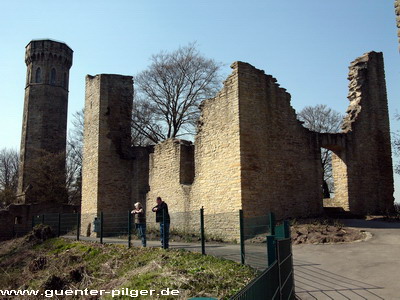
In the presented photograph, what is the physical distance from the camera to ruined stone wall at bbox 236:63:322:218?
14.4 meters

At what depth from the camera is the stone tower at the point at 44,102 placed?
41.6 meters

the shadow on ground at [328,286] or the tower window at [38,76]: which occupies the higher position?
the tower window at [38,76]

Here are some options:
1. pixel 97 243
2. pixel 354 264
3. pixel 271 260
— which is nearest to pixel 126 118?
pixel 97 243

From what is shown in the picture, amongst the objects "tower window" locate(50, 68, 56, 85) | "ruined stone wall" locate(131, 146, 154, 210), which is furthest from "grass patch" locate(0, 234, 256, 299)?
"tower window" locate(50, 68, 56, 85)

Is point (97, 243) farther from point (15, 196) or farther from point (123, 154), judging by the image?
point (15, 196)

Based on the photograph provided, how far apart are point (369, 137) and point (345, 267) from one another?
37.4ft

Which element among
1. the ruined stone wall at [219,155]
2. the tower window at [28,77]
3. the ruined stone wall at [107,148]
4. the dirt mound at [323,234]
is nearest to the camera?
the dirt mound at [323,234]

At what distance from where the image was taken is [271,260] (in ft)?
17.9

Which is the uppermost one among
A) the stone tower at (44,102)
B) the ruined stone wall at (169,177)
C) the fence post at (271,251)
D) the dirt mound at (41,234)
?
the stone tower at (44,102)

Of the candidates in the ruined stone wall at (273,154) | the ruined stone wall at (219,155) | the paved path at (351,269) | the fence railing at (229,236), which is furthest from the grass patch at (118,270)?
the ruined stone wall at (273,154)

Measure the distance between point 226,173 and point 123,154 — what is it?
8578 mm

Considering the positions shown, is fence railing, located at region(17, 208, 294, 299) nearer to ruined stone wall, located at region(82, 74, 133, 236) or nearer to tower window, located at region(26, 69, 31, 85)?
ruined stone wall, located at region(82, 74, 133, 236)

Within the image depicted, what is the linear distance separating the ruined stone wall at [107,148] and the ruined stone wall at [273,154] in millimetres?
8864

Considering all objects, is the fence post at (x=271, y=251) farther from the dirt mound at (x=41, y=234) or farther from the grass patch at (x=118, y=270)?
the dirt mound at (x=41, y=234)
